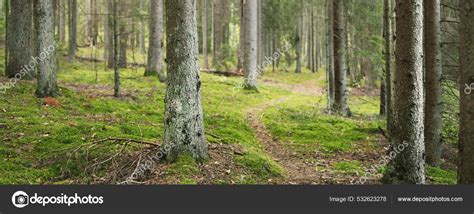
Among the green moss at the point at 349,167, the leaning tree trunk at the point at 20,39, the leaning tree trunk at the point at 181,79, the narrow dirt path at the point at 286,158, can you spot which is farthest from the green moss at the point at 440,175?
the leaning tree trunk at the point at 20,39

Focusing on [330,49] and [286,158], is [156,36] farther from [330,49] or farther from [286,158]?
[286,158]

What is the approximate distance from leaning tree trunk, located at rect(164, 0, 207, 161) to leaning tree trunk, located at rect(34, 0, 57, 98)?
617cm

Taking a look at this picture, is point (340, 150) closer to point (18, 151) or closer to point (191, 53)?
point (191, 53)

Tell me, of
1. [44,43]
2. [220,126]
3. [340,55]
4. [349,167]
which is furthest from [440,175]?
[44,43]

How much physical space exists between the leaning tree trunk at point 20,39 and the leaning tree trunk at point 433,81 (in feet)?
40.2

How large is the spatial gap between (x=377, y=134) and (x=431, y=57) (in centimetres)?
394

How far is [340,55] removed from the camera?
1508 cm

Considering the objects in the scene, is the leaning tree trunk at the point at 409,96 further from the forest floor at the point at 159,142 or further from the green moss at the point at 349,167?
the green moss at the point at 349,167

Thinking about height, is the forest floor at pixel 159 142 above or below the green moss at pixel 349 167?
above

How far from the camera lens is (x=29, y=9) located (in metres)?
14.7

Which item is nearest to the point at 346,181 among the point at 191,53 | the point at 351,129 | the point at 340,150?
the point at 340,150

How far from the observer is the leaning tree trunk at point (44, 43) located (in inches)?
455

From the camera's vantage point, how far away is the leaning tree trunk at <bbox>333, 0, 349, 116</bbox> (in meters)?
15.1

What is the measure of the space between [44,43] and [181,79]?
6489mm
